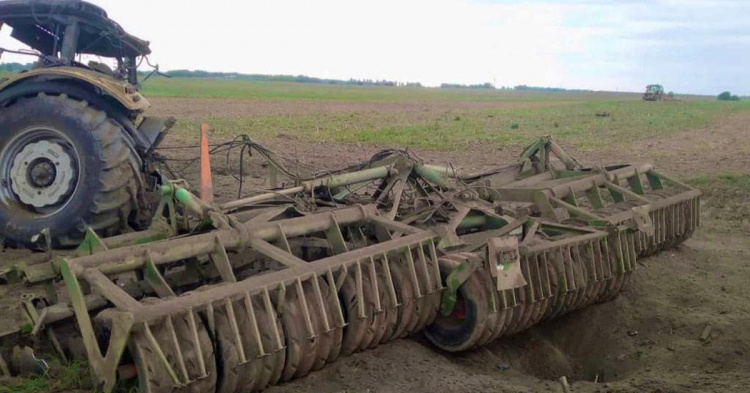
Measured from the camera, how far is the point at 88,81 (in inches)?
228

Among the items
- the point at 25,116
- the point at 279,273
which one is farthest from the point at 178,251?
the point at 25,116

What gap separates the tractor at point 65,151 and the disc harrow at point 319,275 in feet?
1.38

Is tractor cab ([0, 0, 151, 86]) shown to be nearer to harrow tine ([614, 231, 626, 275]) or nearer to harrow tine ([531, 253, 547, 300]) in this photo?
harrow tine ([531, 253, 547, 300])

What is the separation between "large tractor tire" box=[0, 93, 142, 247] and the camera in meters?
5.73

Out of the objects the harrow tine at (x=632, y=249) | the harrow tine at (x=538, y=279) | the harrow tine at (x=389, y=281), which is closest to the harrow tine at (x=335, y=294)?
the harrow tine at (x=389, y=281)

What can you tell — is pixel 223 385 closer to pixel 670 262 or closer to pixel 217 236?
pixel 217 236

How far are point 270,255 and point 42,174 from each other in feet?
9.53

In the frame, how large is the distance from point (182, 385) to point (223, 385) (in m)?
0.27

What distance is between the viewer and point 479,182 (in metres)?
6.64

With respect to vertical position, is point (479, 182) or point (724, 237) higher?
point (479, 182)

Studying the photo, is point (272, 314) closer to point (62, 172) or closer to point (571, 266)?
point (571, 266)

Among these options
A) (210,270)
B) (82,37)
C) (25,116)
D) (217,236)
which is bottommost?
(210,270)

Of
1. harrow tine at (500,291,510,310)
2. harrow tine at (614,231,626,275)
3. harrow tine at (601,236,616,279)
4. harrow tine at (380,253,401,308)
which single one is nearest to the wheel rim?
harrow tine at (380,253,401,308)

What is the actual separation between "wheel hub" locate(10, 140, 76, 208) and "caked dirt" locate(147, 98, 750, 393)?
3.16 m
